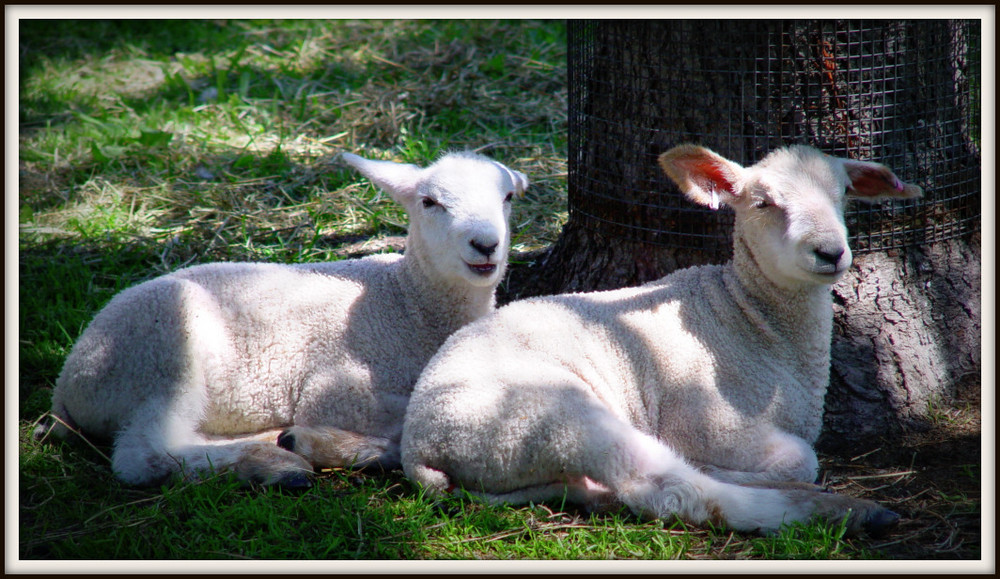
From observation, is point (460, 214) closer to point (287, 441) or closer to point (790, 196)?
point (287, 441)

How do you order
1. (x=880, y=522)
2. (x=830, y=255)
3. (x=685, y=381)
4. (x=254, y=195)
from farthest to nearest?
(x=254, y=195)
(x=685, y=381)
(x=830, y=255)
(x=880, y=522)

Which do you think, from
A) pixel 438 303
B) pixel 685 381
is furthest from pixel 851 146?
pixel 438 303

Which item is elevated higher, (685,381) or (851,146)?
(851,146)

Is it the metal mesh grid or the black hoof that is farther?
the metal mesh grid

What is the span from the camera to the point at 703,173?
4102mm

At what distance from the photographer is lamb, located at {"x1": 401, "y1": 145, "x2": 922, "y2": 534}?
141 inches

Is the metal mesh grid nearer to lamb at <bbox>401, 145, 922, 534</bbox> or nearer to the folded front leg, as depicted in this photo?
lamb at <bbox>401, 145, 922, 534</bbox>

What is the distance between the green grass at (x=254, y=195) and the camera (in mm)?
3584

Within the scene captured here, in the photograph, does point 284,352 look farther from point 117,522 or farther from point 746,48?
point 746,48

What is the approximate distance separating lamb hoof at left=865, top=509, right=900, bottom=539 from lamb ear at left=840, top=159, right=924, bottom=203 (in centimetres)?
134

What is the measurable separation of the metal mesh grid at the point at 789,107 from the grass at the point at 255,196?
4.84 ft

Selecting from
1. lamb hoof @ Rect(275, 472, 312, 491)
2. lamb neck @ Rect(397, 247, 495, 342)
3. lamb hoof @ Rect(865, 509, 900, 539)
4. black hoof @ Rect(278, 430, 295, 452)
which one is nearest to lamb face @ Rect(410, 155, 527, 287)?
lamb neck @ Rect(397, 247, 495, 342)

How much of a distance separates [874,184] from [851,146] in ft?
1.37

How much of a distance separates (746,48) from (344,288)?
2.22 m
